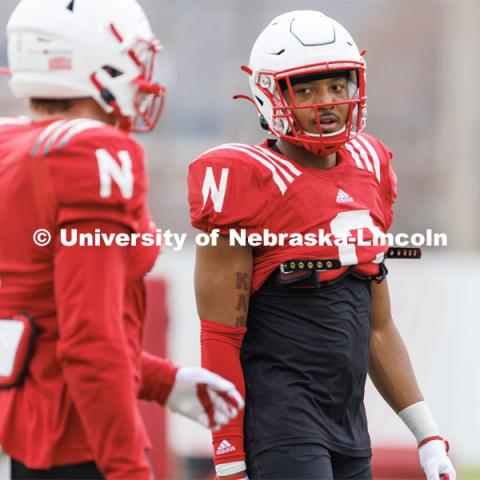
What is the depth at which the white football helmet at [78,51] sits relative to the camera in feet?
7.52

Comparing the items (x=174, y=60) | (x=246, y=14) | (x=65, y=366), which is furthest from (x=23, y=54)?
(x=246, y=14)

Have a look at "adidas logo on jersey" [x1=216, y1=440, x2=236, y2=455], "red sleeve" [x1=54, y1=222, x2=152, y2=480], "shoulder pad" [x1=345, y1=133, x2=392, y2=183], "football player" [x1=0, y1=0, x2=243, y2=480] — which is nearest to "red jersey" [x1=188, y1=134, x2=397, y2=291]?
"shoulder pad" [x1=345, y1=133, x2=392, y2=183]

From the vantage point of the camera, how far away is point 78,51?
2.30m

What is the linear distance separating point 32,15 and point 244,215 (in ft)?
2.50

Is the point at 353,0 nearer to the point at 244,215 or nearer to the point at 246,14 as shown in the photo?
the point at 246,14

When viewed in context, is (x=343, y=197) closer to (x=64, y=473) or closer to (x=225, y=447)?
(x=225, y=447)

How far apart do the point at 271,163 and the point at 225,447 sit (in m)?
0.67

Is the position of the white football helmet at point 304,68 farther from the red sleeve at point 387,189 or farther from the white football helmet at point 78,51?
the white football helmet at point 78,51

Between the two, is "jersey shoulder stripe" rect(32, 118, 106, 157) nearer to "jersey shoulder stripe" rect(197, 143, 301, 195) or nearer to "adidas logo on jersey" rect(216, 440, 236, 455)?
"jersey shoulder stripe" rect(197, 143, 301, 195)

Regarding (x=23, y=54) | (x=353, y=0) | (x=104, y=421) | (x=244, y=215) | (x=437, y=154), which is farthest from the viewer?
(x=353, y=0)

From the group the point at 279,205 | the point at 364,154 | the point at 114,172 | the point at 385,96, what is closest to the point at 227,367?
the point at 279,205

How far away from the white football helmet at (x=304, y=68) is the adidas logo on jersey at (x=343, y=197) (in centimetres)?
11

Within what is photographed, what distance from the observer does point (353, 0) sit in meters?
13.5

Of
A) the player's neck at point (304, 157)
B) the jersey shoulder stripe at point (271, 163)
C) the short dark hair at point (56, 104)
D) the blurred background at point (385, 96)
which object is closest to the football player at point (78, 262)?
the short dark hair at point (56, 104)
